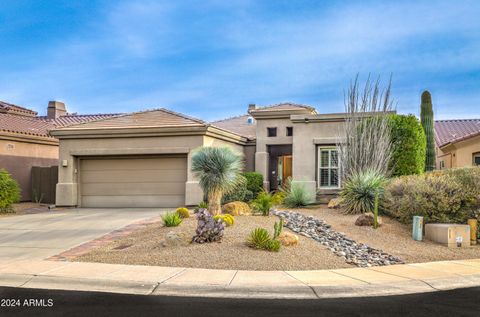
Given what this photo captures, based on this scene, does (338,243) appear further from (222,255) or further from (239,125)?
(239,125)

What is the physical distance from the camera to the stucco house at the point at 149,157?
717 inches

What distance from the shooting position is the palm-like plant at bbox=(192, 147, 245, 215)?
1204 centimetres

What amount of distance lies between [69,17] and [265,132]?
10576mm

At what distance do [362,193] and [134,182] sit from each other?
982 centimetres

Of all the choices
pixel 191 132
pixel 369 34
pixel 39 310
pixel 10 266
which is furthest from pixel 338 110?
pixel 39 310

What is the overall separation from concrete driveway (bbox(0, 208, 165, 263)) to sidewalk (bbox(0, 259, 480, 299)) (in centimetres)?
152

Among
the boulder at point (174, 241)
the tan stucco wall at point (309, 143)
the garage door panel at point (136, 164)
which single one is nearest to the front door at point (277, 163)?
the tan stucco wall at point (309, 143)

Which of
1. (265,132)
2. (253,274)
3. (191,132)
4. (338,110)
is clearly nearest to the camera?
(253,274)

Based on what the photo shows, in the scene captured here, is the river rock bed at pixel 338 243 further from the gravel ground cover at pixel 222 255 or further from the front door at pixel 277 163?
the front door at pixel 277 163

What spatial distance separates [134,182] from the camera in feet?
61.1

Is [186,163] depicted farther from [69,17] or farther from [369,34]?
[369,34]

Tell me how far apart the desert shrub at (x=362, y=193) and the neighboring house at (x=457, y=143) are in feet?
30.3

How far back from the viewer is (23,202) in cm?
2114

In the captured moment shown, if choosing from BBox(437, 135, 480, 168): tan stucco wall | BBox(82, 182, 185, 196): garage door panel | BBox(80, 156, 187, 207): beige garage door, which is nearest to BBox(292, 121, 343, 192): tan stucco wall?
BBox(80, 156, 187, 207): beige garage door
